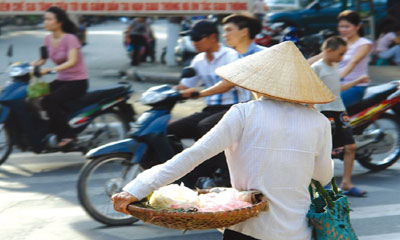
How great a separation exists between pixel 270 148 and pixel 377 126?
4842mm

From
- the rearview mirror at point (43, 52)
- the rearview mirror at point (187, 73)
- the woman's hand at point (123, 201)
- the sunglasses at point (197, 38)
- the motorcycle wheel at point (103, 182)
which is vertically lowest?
the motorcycle wheel at point (103, 182)

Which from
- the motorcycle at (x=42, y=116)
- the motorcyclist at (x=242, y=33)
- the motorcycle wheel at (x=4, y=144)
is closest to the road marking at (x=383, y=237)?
the motorcyclist at (x=242, y=33)

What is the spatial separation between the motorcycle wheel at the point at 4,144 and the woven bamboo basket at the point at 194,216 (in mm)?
5097

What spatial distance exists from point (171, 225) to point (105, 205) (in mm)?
3001

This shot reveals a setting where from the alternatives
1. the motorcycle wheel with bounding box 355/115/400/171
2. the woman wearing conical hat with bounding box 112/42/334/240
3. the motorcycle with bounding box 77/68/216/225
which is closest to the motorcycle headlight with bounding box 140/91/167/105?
the motorcycle with bounding box 77/68/216/225

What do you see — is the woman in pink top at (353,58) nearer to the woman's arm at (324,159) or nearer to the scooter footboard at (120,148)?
the scooter footboard at (120,148)

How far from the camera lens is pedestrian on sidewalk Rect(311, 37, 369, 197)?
6434mm

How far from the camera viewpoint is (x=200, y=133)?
575 centimetres

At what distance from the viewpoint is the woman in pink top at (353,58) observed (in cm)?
719

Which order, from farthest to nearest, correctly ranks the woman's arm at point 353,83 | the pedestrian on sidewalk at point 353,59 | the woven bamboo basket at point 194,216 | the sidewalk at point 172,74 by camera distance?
the sidewalk at point 172,74, the pedestrian on sidewalk at point 353,59, the woman's arm at point 353,83, the woven bamboo basket at point 194,216

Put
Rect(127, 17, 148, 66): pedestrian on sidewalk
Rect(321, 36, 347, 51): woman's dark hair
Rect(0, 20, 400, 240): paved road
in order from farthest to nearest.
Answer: Rect(127, 17, 148, 66): pedestrian on sidewalk, Rect(321, 36, 347, 51): woman's dark hair, Rect(0, 20, 400, 240): paved road

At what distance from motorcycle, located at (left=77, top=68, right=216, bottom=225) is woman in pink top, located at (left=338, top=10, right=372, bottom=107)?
2176mm

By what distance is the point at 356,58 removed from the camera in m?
7.18

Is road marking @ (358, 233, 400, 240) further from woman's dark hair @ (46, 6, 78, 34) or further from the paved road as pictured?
woman's dark hair @ (46, 6, 78, 34)
